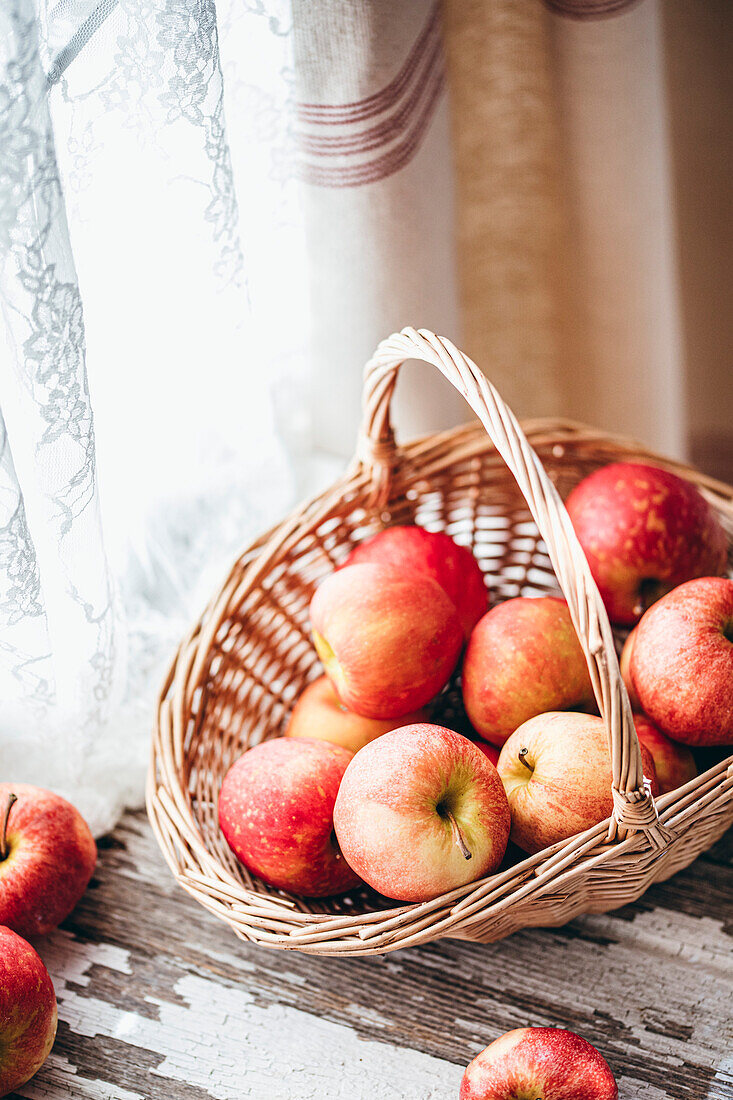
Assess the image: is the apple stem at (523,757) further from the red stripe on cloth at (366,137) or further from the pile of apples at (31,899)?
the red stripe on cloth at (366,137)

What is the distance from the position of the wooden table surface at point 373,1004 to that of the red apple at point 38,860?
0.20 feet

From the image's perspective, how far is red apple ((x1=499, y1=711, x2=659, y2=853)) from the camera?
0.61 meters

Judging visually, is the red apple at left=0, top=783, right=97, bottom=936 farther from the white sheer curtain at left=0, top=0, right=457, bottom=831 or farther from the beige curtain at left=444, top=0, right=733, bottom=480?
the beige curtain at left=444, top=0, right=733, bottom=480

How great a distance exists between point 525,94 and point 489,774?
2.81 feet

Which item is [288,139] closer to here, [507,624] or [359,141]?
[359,141]

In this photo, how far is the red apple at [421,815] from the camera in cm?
58

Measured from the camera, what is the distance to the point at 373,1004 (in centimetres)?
69

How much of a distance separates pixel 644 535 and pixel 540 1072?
0.45 meters

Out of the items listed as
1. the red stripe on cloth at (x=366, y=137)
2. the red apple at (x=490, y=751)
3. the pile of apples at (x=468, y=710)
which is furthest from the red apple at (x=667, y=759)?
the red stripe on cloth at (x=366, y=137)

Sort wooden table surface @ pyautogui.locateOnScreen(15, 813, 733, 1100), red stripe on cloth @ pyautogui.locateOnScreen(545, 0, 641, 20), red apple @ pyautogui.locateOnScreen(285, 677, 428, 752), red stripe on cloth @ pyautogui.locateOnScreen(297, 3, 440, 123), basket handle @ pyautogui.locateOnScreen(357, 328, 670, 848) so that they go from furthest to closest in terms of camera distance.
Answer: red stripe on cloth @ pyautogui.locateOnScreen(545, 0, 641, 20)
red stripe on cloth @ pyautogui.locateOnScreen(297, 3, 440, 123)
red apple @ pyautogui.locateOnScreen(285, 677, 428, 752)
wooden table surface @ pyautogui.locateOnScreen(15, 813, 733, 1100)
basket handle @ pyautogui.locateOnScreen(357, 328, 670, 848)

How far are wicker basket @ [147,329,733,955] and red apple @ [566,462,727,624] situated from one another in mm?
86

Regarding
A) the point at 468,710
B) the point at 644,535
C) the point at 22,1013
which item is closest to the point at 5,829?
the point at 22,1013

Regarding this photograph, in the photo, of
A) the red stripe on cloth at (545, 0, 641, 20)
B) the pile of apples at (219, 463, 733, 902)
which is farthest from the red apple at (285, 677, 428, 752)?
the red stripe on cloth at (545, 0, 641, 20)

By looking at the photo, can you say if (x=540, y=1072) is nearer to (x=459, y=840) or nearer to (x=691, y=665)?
(x=459, y=840)
